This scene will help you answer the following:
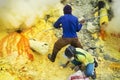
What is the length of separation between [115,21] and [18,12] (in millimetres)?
2764

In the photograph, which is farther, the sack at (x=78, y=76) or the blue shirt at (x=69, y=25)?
the blue shirt at (x=69, y=25)

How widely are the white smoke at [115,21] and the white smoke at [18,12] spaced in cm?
194

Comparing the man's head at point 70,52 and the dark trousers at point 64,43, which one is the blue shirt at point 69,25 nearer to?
the dark trousers at point 64,43

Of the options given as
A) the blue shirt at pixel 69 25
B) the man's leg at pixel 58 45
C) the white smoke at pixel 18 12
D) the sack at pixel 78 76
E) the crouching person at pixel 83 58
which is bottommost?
the sack at pixel 78 76

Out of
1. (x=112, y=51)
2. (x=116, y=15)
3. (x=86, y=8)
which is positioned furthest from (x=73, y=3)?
(x=112, y=51)

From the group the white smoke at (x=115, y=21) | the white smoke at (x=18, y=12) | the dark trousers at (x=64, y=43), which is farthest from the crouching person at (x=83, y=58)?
the white smoke at (x=115, y=21)

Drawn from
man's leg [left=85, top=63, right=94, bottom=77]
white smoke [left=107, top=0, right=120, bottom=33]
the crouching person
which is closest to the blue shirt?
the crouching person

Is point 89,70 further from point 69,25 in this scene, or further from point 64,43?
point 69,25

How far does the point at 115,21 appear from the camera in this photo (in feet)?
40.3

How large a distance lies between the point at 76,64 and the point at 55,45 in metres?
0.78

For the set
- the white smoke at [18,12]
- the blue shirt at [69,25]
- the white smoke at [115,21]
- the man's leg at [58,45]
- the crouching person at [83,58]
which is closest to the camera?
the crouching person at [83,58]

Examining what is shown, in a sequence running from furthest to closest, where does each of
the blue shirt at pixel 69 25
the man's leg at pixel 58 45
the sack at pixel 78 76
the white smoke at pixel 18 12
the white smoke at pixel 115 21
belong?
the white smoke at pixel 115 21 < the white smoke at pixel 18 12 < the man's leg at pixel 58 45 < the blue shirt at pixel 69 25 < the sack at pixel 78 76

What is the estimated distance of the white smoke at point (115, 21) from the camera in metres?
12.1

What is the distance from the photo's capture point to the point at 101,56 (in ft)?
37.5
